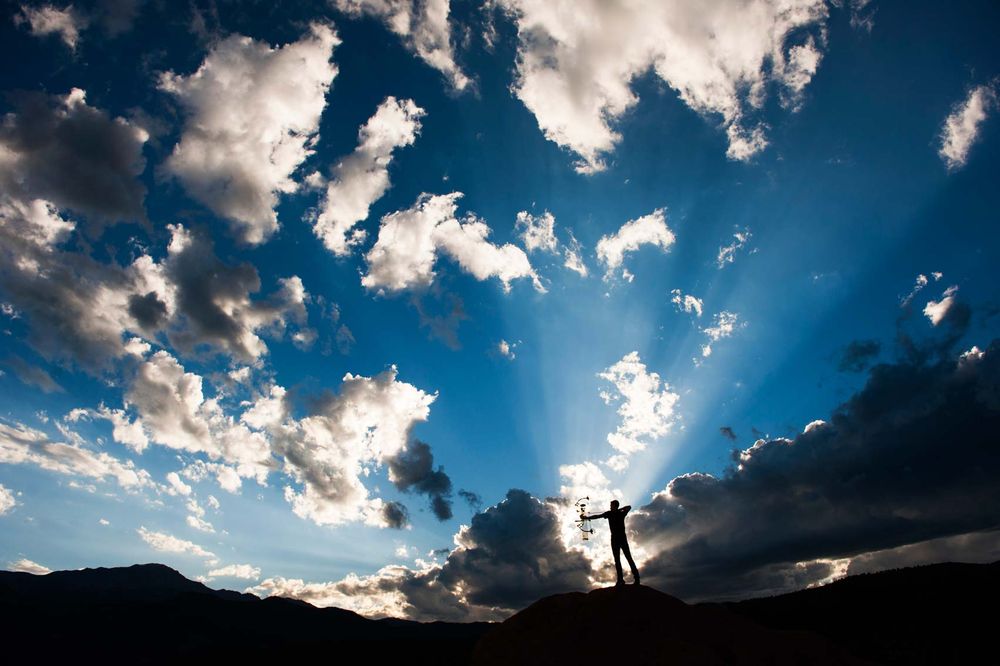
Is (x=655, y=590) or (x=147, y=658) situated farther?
(x=147, y=658)

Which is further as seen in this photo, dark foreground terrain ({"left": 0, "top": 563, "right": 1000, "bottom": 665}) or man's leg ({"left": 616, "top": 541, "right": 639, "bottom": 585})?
man's leg ({"left": 616, "top": 541, "right": 639, "bottom": 585})

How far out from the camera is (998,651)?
1952 centimetres

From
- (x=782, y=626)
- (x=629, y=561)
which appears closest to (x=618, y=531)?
(x=629, y=561)

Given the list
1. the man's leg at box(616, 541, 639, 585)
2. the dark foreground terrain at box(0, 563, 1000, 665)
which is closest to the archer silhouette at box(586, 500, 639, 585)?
the man's leg at box(616, 541, 639, 585)

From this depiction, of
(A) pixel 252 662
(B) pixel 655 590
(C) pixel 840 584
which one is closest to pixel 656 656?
(B) pixel 655 590

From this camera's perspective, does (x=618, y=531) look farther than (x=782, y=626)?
No

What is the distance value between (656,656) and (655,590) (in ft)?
12.2

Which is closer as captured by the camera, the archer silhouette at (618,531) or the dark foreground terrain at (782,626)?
the dark foreground terrain at (782,626)

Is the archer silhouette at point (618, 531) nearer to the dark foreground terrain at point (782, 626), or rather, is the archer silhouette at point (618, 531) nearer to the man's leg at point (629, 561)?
the man's leg at point (629, 561)

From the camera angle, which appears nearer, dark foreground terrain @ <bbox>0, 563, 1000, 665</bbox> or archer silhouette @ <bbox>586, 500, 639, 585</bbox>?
dark foreground terrain @ <bbox>0, 563, 1000, 665</bbox>

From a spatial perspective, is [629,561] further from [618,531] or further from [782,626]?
[782,626]

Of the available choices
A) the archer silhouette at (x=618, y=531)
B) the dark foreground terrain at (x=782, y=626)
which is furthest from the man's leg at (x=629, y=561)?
the dark foreground terrain at (x=782, y=626)

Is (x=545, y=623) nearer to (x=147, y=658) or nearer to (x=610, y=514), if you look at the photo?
(x=610, y=514)

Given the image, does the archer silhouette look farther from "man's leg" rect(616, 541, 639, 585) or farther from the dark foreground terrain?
Result: the dark foreground terrain
